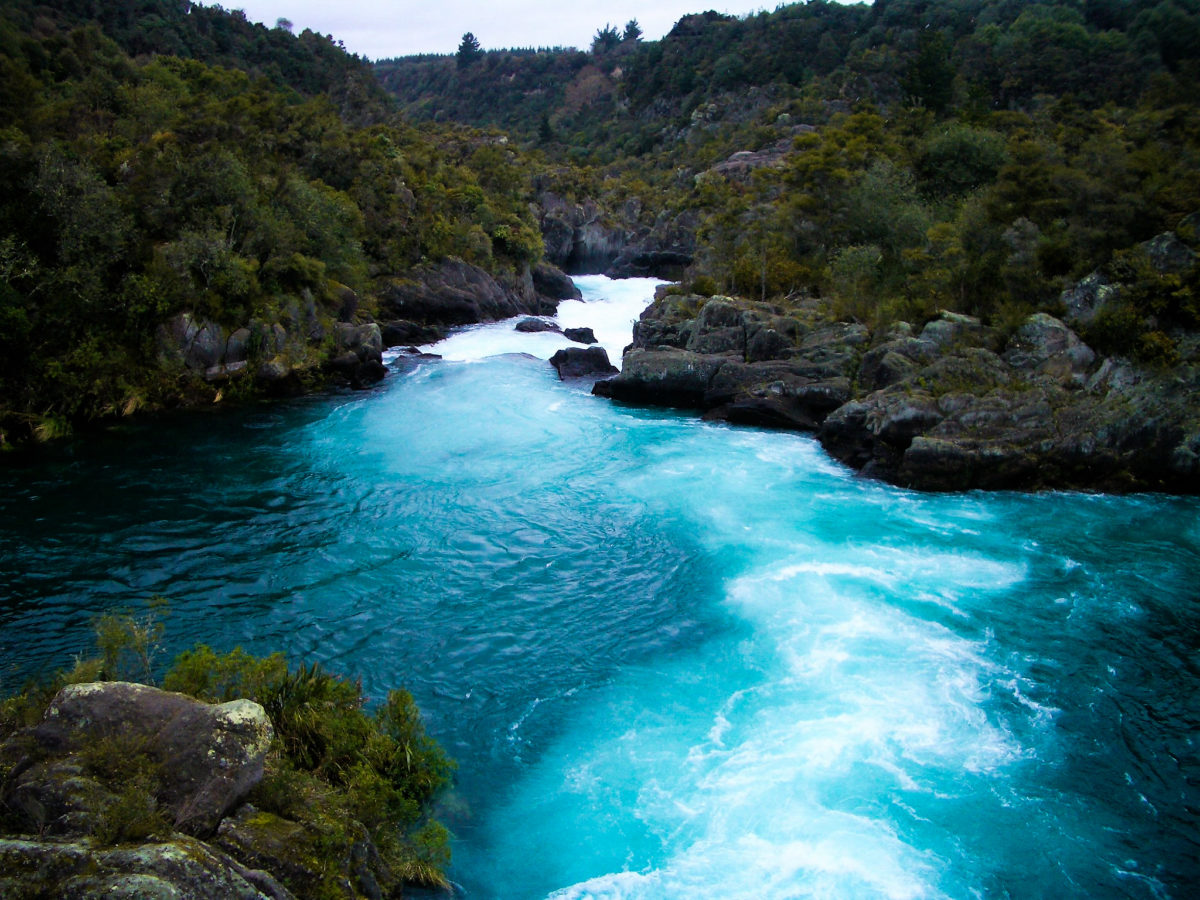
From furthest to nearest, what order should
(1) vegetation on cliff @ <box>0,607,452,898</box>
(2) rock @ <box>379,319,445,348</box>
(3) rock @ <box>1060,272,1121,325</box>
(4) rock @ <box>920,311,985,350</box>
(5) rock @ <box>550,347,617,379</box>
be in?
(2) rock @ <box>379,319,445,348</box>, (5) rock @ <box>550,347,617,379</box>, (4) rock @ <box>920,311,985,350</box>, (3) rock @ <box>1060,272,1121,325</box>, (1) vegetation on cliff @ <box>0,607,452,898</box>

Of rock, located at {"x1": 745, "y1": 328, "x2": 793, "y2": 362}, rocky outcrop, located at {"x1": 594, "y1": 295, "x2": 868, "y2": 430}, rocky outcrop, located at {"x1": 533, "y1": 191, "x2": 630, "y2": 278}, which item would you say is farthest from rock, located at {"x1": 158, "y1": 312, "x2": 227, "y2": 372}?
rocky outcrop, located at {"x1": 533, "y1": 191, "x2": 630, "y2": 278}

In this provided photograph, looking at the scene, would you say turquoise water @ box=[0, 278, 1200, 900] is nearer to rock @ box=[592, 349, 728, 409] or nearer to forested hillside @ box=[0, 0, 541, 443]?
forested hillside @ box=[0, 0, 541, 443]

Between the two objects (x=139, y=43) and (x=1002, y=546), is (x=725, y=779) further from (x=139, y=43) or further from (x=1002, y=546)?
(x=139, y=43)

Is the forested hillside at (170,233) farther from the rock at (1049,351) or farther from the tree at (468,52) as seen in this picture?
the tree at (468,52)

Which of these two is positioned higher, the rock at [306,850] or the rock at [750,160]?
the rock at [750,160]

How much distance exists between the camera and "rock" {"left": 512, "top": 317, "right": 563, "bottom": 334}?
48281 mm

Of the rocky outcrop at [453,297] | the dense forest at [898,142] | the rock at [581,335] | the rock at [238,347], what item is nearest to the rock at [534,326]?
the rock at [581,335]

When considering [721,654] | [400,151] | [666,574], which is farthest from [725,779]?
[400,151]

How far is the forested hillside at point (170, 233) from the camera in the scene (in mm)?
26641

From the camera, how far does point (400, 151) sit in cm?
5744

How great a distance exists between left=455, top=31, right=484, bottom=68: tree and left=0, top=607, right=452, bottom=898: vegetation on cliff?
558 ft

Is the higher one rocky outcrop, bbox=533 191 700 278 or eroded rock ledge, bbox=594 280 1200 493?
rocky outcrop, bbox=533 191 700 278

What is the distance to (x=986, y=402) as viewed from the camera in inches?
938

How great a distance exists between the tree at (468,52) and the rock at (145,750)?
563ft
